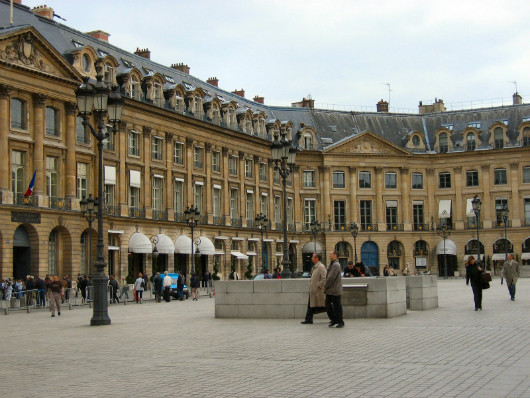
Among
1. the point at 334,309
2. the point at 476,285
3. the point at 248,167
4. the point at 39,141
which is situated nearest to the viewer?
the point at 334,309

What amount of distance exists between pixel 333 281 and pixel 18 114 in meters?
34.5

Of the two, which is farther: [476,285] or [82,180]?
[82,180]

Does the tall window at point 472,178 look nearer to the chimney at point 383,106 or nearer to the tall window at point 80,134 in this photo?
the chimney at point 383,106

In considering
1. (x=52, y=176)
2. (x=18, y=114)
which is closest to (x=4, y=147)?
(x=18, y=114)

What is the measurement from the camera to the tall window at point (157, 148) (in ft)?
208

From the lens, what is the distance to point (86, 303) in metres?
42.0

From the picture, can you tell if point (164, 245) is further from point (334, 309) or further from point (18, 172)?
point (334, 309)

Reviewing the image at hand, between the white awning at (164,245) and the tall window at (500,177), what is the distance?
40816 millimetres

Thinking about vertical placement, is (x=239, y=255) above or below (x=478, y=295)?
above

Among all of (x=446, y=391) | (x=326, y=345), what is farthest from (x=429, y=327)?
(x=446, y=391)

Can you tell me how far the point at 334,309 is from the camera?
1983 cm

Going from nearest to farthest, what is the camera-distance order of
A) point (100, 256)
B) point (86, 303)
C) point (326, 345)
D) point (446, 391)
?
1. point (446, 391)
2. point (326, 345)
3. point (100, 256)
4. point (86, 303)

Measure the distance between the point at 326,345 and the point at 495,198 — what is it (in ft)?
248

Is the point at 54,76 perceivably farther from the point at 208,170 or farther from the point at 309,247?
the point at 309,247
